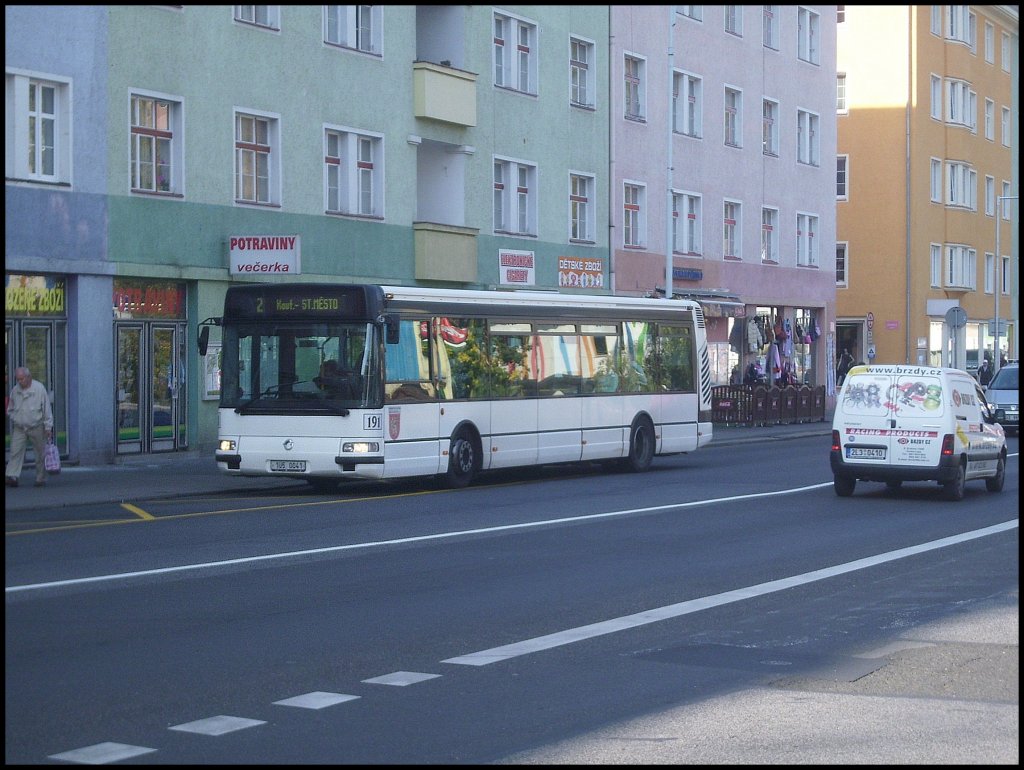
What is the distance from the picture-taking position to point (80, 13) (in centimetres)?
2508

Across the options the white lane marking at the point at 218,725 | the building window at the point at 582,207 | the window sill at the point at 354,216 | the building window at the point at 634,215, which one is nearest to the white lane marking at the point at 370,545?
the white lane marking at the point at 218,725

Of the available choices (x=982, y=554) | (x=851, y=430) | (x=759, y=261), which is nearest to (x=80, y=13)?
(x=851, y=430)

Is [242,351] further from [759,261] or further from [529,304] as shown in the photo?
[759,261]

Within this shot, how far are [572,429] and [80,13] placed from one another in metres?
10.4

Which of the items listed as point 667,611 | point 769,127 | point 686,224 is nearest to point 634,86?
point 686,224

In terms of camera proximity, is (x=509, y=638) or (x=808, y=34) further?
(x=808, y=34)

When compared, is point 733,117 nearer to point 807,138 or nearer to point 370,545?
point 807,138

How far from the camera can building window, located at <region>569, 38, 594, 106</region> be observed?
3953cm

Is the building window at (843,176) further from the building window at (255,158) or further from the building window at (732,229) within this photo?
the building window at (255,158)

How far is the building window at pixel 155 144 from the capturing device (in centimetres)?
2636

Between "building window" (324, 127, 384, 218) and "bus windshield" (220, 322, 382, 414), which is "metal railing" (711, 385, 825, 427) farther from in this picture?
"bus windshield" (220, 322, 382, 414)

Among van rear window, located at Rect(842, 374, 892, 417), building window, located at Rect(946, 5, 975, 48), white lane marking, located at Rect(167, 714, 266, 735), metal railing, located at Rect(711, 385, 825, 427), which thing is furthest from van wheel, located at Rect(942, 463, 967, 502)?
building window, located at Rect(946, 5, 975, 48)

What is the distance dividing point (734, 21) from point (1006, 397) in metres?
15.6

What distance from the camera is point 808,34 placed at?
52.8 m
